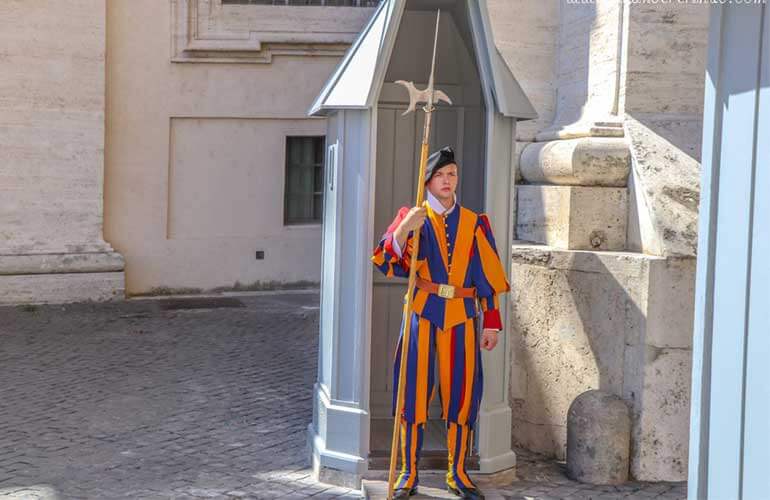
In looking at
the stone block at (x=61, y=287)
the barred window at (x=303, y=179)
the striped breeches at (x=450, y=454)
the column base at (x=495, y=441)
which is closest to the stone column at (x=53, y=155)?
the stone block at (x=61, y=287)

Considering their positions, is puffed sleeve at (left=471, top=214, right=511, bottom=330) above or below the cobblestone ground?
above

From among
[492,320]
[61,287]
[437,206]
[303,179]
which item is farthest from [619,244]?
[303,179]

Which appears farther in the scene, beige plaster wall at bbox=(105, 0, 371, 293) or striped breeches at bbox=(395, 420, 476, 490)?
beige plaster wall at bbox=(105, 0, 371, 293)

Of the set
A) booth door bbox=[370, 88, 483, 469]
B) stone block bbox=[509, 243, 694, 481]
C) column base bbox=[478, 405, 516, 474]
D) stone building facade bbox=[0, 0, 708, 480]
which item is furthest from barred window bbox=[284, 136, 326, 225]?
column base bbox=[478, 405, 516, 474]

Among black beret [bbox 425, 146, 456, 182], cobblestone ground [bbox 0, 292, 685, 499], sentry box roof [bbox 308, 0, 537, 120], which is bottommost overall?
cobblestone ground [bbox 0, 292, 685, 499]

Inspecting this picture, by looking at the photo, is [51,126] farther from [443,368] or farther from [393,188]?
[443,368]

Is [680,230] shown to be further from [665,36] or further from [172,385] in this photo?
[172,385]

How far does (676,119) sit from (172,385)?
403 cm

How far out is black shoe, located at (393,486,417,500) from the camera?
5.38m

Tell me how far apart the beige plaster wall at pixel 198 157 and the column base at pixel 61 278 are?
33 cm

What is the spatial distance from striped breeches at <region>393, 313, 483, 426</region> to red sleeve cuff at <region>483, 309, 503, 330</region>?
0.07 meters

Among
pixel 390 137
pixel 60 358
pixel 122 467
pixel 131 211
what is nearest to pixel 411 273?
pixel 390 137

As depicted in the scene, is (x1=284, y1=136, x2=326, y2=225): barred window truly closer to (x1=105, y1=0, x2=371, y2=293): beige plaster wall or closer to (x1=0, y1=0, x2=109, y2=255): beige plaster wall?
(x1=105, y1=0, x2=371, y2=293): beige plaster wall

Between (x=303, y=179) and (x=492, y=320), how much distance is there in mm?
8820
